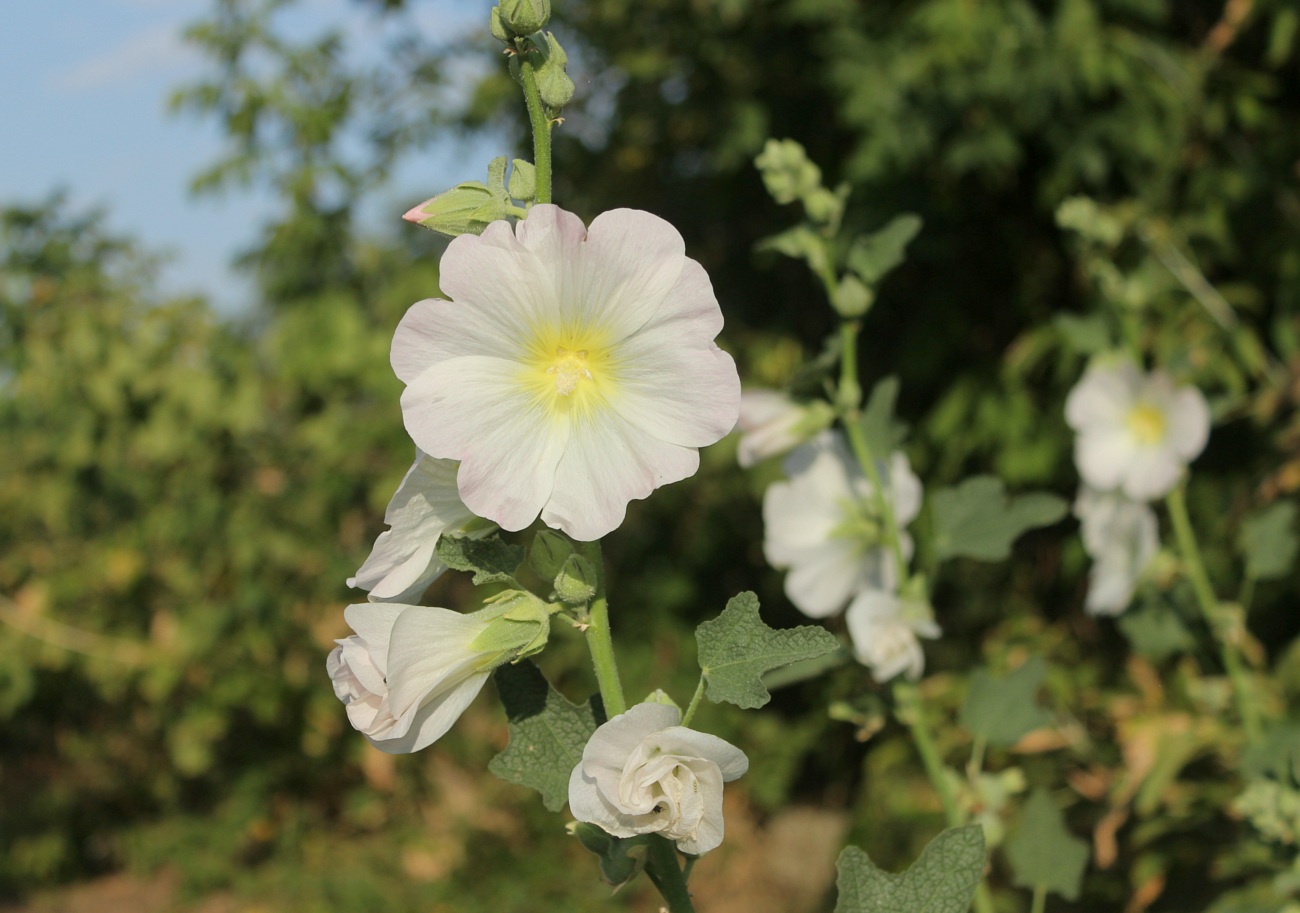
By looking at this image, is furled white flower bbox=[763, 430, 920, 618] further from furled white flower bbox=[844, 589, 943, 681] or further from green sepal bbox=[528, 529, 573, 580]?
green sepal bbox=[528, 529, 573, 580]

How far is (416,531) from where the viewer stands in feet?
2.83

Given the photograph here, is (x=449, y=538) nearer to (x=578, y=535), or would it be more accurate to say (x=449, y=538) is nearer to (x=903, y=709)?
(x=578, y=535)

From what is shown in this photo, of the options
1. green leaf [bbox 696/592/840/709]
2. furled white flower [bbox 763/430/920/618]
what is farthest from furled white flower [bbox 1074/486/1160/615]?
green leaf [bbox 696/592/840/709]

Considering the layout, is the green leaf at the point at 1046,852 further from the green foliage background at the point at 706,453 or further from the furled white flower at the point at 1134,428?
the green foliage background at the point at 706,453

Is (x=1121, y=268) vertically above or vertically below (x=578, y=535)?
below

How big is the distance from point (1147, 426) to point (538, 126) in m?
1.26

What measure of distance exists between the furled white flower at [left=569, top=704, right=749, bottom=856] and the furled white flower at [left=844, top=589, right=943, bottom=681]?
559mm

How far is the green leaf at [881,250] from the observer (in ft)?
4.25

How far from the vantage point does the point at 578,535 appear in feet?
2.62

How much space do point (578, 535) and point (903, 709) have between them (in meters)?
0.71

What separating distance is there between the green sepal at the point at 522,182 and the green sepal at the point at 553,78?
0.18 feet

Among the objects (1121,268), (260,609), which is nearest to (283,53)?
(260,609)

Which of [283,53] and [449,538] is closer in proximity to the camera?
[449,538]

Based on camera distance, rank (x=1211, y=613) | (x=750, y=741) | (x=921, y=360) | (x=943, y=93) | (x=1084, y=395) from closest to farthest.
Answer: (x=1211, y=613) → (x=1084, y=395) → (x=943, y=93) → (x=921, y=360) → (x=750, y=741)
